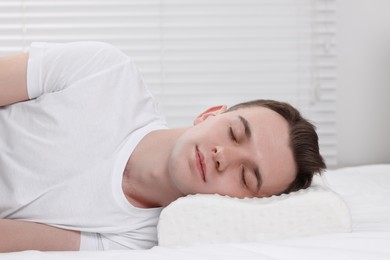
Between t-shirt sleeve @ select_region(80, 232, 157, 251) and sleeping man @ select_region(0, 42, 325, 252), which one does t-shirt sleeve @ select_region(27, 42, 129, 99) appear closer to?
sleeping man @ select_region(0, 42, 325, 252)

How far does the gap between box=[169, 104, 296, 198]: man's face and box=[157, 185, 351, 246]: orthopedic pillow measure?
56 mm

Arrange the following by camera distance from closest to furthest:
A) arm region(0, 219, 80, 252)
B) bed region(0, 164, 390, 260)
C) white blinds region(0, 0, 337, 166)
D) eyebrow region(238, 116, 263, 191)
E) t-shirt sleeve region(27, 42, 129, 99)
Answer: bed region(0, 164, 390, 260) < arm region(0, 219, 80, 252) < eyebrow region(238, 116, 263, 191) < t-shirt sleeve region(27, 42, 129, 99) < white blinds region(0, 0, 337, 166)

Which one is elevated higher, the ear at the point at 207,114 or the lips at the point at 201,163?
the ear at the point at 207,114

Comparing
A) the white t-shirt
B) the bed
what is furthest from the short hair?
the white t-shirt

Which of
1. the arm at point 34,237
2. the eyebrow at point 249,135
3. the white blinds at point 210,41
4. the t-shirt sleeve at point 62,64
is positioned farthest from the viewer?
the white blinds at point 210,41

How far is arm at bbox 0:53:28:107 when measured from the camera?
4.41 feet

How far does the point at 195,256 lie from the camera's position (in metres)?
0.99

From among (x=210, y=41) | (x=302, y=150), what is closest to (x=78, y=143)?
(x=302, y=150)

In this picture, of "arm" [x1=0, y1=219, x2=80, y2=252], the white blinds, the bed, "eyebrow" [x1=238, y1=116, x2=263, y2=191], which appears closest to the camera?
the bed

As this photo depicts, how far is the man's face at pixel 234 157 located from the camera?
1.25 metres

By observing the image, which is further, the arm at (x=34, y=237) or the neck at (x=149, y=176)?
the neck at (x=149, y=176)

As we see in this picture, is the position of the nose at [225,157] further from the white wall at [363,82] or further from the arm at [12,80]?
the white wall at [363,82]

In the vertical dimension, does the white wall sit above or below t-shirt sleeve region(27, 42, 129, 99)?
below

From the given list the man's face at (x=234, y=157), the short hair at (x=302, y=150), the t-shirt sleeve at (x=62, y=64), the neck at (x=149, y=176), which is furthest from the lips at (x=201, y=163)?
the t-shirt sleeve at (x=62, y=64)
